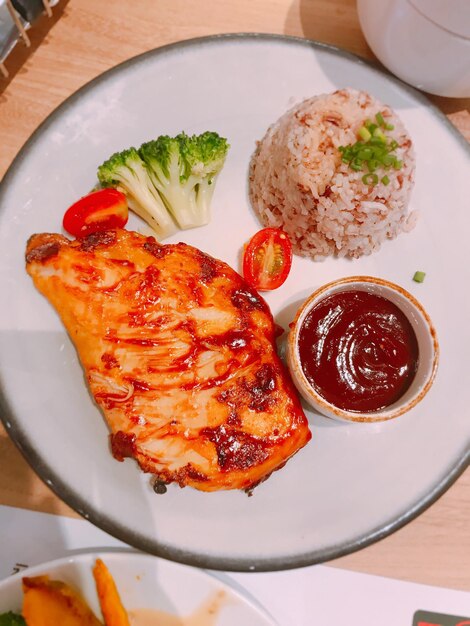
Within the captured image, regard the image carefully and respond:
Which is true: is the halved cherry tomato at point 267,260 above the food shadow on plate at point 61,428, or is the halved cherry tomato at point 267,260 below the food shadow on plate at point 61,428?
above

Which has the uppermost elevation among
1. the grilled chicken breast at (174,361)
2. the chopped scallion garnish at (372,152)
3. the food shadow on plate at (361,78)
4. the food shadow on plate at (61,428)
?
the food shadow on plate at (361,78)

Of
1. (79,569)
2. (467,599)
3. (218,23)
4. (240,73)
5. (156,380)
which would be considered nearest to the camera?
(156,380)

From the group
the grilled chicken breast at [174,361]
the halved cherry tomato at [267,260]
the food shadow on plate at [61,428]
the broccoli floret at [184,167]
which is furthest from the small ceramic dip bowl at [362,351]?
the food shadow on plate at [61,428]

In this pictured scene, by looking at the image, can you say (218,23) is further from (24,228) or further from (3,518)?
(3,518)

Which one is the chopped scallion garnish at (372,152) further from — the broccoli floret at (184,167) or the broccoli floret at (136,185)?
the broccoli floret at (136,185)

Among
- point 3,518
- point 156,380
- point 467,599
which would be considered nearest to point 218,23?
point 156,380

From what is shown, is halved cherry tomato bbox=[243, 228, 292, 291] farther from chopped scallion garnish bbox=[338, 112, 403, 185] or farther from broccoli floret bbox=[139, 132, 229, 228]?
chopped scallion garnish bbox=[338, 112, 403, 185]
